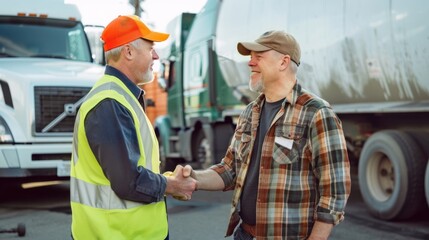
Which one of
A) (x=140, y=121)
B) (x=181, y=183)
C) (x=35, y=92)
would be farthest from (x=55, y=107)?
(x=140, y=121)

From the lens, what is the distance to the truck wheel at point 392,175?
22.1 ft

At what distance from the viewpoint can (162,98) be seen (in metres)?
16.1

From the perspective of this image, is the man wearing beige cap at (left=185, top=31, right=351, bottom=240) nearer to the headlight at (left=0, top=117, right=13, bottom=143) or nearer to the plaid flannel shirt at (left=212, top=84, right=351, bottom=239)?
the plaid flannel shirt at (left=212, top=84, right=351, bottom=239)

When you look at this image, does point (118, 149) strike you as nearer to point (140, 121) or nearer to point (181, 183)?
point (140, 121)

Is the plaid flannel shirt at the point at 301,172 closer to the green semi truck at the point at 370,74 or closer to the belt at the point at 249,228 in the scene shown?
the belt at the point at 249,228

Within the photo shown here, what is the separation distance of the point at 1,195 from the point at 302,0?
5371mm

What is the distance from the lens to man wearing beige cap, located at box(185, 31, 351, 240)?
9.13ft

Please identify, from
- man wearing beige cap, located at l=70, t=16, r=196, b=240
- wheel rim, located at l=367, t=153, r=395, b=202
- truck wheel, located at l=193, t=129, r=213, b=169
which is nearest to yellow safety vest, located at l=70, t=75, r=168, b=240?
man wearing beige cap, located at l=70, t=16, r=196, b=240

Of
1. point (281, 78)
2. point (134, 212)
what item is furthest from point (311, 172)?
point (134, 212)

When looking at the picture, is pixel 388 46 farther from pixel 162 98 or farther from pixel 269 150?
pixel 162 98

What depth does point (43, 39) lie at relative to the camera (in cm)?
946

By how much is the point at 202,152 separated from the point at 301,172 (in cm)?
1000

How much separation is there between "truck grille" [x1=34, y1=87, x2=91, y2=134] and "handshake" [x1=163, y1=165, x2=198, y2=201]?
5.44m

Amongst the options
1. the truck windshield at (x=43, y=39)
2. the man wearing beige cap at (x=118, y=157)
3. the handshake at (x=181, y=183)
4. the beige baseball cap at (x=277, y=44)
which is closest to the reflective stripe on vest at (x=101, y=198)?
the man wearing beige cap at (x=118, y=157)
